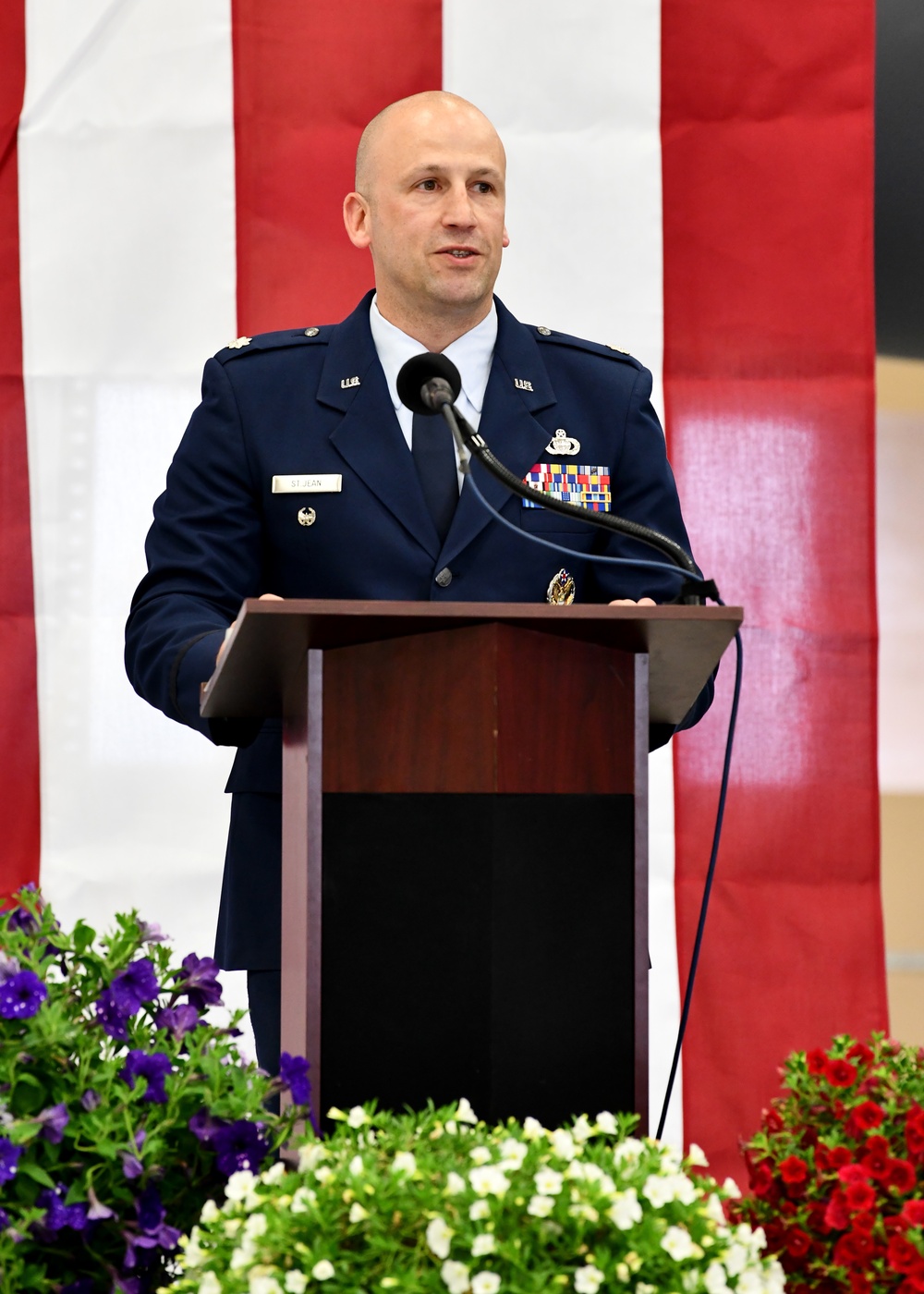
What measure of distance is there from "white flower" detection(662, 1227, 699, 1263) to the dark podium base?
0.67 ft

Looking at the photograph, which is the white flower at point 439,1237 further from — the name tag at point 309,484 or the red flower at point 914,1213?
the name tag at point 309,484

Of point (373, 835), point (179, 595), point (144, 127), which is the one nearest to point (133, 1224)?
point (373, 835)

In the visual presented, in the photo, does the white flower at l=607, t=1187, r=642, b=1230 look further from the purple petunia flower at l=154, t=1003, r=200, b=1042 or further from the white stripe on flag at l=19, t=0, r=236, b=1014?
the white stripe on flag at l=19, t=0, r=236, b=1014

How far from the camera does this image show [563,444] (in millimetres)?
1847

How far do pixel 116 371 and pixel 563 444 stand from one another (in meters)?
1.10

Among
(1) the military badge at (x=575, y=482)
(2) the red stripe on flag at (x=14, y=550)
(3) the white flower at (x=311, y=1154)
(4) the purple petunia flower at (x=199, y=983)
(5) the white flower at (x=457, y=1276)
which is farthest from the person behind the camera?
(2) the red stripe on flag at (x=14, y=550)

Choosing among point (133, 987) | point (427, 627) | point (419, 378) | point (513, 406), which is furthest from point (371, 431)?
point (133, 987)

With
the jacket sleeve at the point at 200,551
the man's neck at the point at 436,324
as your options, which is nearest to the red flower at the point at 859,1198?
the jacket sleeve at the point at 200,551

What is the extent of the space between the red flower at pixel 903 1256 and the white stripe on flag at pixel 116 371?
1617 mm

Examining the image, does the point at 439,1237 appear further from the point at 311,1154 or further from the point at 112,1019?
the point at 112,1019

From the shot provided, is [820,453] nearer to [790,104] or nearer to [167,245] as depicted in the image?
[790,104]

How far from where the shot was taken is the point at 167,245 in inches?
106

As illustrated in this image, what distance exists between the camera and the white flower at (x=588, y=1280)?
101 centimetres

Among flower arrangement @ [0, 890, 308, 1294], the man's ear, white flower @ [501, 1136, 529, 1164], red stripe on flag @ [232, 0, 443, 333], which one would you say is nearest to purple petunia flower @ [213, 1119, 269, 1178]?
flower arrangement @ [0, 890, 308, 1294]
